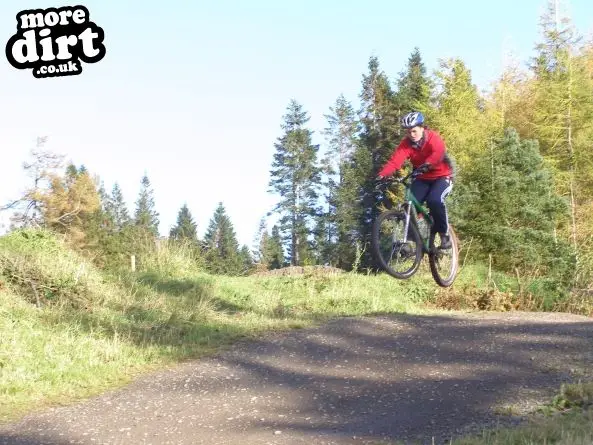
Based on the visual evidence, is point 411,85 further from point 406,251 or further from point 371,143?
point 406,251

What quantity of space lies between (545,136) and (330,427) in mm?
22141

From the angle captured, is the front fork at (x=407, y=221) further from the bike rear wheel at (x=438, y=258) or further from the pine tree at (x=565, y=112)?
the pine tree at (x=565, y=112)

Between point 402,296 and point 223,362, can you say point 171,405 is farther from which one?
point 402,296

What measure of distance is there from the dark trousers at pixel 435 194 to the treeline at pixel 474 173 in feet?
25.0

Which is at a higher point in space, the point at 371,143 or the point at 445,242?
the point at 371,143

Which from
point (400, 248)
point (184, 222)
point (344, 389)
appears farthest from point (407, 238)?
point (184, 222)

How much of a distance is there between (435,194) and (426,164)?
1.49 ft

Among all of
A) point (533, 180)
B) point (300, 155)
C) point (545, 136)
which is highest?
point (300, 155)

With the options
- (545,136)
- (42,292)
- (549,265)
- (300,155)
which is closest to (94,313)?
(42,292)

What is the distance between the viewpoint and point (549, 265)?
55.4ft

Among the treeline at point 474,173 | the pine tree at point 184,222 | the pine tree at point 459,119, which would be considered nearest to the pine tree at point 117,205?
the pine tree at point 184,222

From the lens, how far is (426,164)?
764 cm

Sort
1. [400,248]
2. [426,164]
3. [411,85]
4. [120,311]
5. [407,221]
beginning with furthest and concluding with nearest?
[411,85] < [120,311] < [400,248] < [407,221] < [426,164]

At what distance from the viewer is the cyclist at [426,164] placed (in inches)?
292
